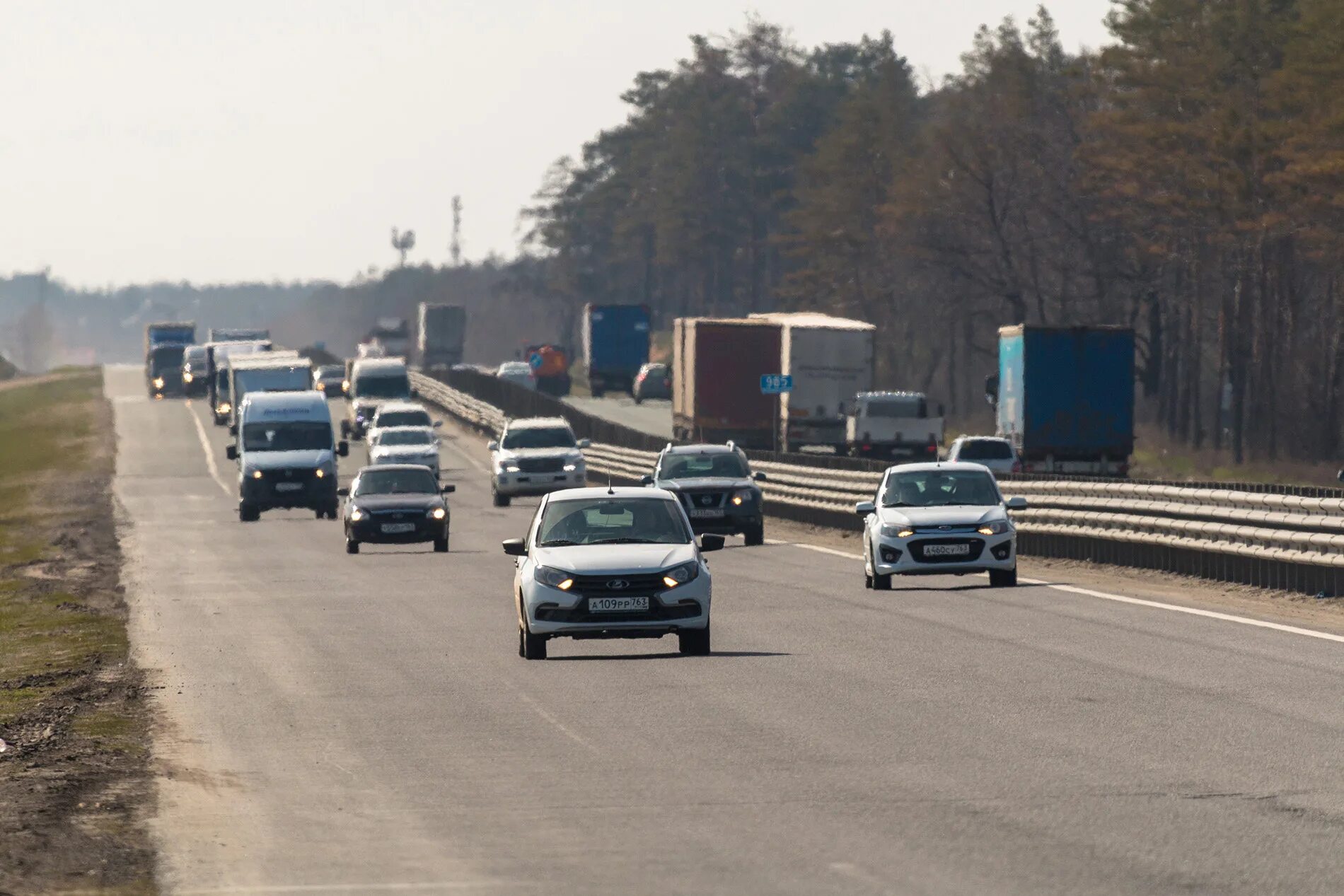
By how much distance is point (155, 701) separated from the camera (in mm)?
17141

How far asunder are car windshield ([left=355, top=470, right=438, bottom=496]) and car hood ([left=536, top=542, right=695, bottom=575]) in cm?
1893

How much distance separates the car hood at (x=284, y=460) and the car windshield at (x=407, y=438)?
1148cm

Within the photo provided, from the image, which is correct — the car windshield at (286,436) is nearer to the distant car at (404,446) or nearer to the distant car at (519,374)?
the distant car at (404,446)

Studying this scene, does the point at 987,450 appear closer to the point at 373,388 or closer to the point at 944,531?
the point at 944,531

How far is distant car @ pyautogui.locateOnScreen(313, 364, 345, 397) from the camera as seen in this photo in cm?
10044

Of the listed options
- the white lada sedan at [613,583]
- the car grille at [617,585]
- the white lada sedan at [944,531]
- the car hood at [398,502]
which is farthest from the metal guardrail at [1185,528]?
the car grille at [617,585]

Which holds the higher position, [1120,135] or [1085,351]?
[1120,135]

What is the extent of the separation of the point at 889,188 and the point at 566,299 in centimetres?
6284

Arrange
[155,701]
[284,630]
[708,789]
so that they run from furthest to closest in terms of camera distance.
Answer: [284,630], [155,701], [708,789]

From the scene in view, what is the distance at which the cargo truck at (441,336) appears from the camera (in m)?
130

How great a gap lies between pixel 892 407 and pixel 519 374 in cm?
5726

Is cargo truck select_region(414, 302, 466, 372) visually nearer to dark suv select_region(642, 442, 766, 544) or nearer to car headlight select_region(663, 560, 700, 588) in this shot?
dark suv select_region(642, 442, 766, 544)

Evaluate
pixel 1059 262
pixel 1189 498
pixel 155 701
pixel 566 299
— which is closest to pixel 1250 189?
pixel 1059 262

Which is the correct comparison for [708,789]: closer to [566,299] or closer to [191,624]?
[191,624]
